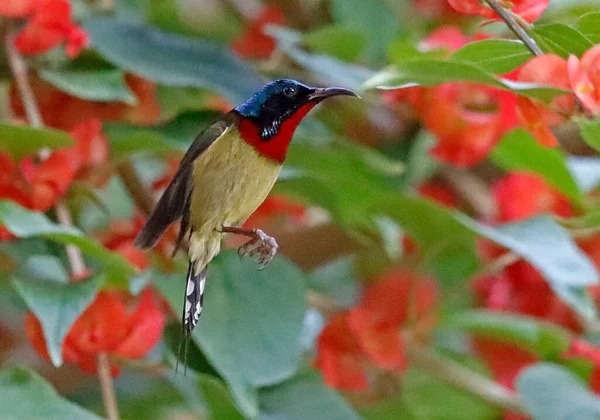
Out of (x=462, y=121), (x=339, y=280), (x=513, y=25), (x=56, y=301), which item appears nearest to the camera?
(x=513, y=25)

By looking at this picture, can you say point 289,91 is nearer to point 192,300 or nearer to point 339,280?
point 192,300

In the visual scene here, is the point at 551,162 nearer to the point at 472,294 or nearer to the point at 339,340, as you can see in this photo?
the point at 339,340

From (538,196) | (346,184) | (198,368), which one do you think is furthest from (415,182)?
(198,368)

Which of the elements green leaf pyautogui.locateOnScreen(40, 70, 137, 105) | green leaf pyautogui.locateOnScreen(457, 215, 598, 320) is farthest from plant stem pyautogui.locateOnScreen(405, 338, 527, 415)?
green leaf pyautogui.locateOnScreen(40, 70, 137, 105)

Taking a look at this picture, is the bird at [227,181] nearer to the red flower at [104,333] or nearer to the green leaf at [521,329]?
the red flower at [104,333]

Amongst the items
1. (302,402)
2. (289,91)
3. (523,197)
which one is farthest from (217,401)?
(523,197)

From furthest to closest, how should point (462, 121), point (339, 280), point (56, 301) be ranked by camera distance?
point (339, 280) → point (462, 121) → point (56, 301)

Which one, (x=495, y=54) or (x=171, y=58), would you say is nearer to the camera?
(x=495, y=54)

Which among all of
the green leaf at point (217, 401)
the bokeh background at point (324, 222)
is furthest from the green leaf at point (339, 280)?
the green leaf at point (217, 401)
